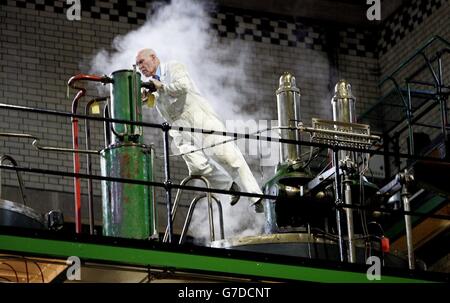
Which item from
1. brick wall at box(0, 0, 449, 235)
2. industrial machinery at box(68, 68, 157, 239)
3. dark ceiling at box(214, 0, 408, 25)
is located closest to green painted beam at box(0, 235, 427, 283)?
industrial machinery at box(68, 68, 157, 239)

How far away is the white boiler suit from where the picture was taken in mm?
15602

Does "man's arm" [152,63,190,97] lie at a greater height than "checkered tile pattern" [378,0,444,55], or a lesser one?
lesser

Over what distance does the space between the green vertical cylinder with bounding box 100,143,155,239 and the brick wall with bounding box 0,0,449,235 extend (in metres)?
3.28

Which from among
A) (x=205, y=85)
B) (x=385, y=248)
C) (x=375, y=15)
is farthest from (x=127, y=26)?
(x=385, y=248)

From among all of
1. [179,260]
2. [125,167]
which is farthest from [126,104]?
[179,260]

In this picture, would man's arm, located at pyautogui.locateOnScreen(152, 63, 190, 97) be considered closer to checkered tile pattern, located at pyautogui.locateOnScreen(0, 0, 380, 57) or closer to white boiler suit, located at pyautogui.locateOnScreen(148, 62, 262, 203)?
white boiler suit, located at pyautogui.locateOnScreen(148, 62, 262, 203)

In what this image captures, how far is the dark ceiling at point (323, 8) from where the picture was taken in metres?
21.0

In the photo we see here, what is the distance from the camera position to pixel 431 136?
2030cm

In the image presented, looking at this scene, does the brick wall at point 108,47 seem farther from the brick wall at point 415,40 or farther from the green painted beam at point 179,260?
the green painted beam at point 179,260

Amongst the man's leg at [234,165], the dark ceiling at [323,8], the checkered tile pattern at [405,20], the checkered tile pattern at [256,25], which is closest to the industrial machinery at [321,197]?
the man's leg at [234,165]

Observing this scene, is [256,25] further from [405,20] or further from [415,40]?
[415,40]

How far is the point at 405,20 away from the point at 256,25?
1.88 meters

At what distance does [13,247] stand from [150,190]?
5.51 ft
